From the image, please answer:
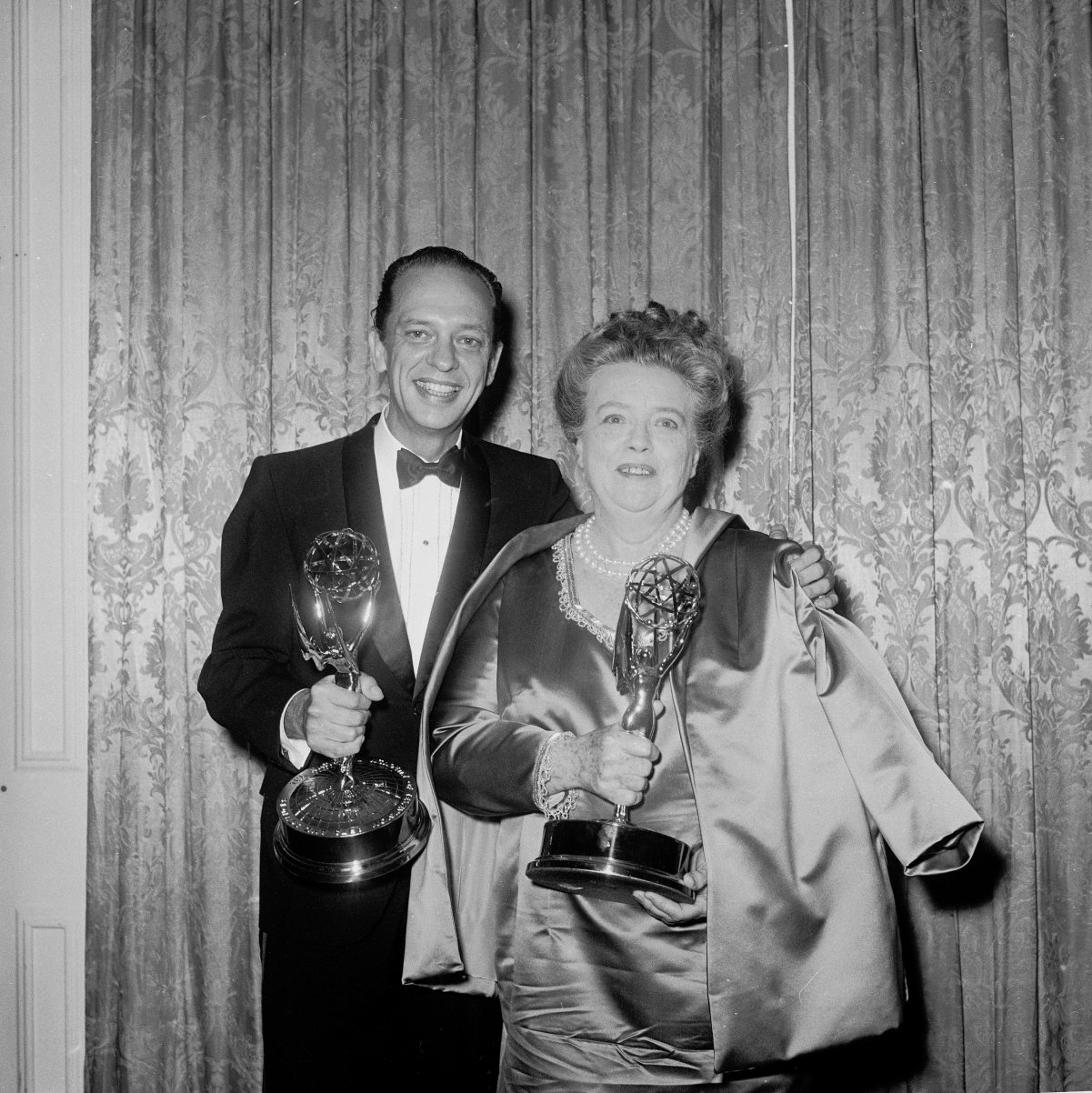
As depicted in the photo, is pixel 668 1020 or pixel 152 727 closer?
pixel 668 1020

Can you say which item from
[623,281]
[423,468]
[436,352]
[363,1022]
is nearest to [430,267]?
[436,352]

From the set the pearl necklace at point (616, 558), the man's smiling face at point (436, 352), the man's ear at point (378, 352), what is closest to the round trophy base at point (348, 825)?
the pearl necklace at point (616, 558)

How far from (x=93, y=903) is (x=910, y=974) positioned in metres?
2.55

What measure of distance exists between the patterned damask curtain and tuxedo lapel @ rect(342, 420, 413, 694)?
0.91 metres

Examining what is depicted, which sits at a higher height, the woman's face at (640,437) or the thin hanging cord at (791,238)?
the thin hanging cord at (791,238)

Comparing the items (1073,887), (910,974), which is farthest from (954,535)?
(910,974)

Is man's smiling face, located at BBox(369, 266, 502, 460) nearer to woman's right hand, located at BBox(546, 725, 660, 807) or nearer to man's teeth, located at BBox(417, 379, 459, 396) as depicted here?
man's teeth, located at BBox(417, 379, 459, 396)

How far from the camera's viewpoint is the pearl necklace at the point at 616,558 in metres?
1.92

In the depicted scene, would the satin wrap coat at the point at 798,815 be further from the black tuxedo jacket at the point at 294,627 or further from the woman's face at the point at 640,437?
the black tuxedo jacket at the point at 294,627

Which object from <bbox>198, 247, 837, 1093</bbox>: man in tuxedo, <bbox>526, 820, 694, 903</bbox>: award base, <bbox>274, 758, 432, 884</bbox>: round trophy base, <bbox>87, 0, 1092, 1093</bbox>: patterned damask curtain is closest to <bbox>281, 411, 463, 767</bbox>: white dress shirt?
<bbox>198, 247, 837, 1093</bbox>: man in tuxedo

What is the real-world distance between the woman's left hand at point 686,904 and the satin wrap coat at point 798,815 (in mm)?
32

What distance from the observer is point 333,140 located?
3.14 meters

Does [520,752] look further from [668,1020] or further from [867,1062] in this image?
[867,1062]

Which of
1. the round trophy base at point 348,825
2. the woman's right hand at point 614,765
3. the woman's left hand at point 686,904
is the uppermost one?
the woman's right hand at point 614,765
